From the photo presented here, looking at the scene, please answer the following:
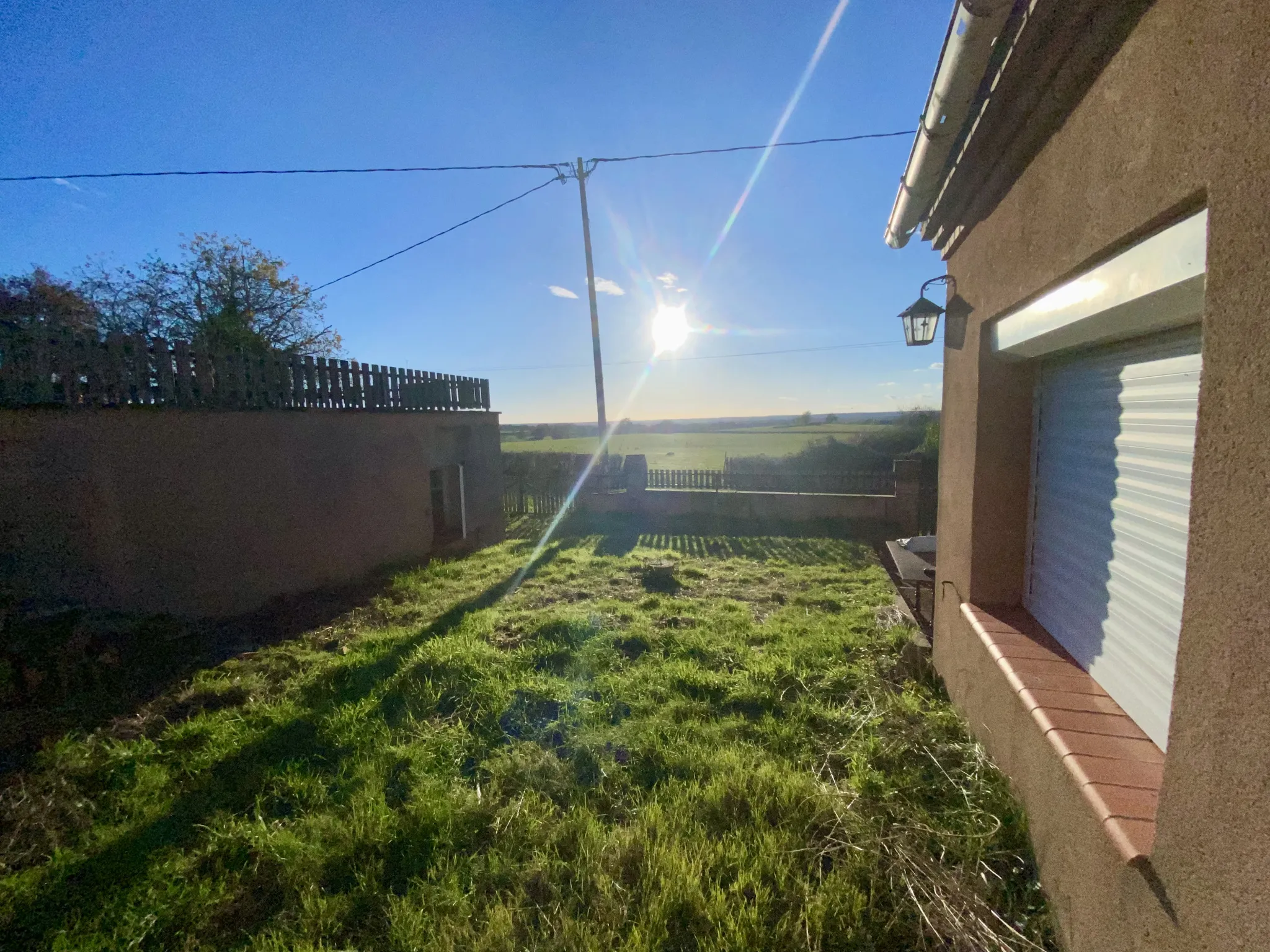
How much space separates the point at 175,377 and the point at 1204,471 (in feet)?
23.2

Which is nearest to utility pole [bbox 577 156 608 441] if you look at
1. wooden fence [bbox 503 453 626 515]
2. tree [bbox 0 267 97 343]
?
wooden fence [bbox 503 453 626 515]

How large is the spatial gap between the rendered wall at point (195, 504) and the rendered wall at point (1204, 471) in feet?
22.0

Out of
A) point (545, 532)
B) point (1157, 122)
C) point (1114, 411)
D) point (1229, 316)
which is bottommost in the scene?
point (545, 532)

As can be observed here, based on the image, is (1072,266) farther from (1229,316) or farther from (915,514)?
(915,514)

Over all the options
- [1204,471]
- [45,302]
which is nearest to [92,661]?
[1204,471]

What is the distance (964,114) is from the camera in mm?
2354

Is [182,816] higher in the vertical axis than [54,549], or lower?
lower

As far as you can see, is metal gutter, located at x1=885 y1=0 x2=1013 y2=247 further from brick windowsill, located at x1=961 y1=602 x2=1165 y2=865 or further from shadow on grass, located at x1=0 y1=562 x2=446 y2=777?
shadow on grass, located at x1=0 y1=562 x2=446 y2=777

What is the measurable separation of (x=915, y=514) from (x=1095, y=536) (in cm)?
836

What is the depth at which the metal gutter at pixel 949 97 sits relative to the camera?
6.16 ft

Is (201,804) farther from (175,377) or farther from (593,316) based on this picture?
(593,316)

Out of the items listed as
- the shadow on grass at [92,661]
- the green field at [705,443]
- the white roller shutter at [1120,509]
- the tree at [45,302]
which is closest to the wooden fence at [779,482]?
the green field at [705,443]

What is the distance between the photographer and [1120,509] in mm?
1940

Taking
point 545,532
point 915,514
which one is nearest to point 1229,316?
point 915,514
